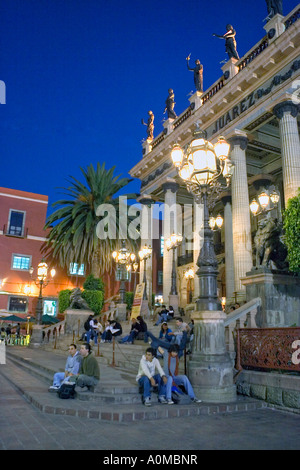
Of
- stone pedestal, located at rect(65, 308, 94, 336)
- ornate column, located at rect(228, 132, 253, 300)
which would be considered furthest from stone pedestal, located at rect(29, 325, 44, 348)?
ornate column, located at rect(228, 132, 253, 300)

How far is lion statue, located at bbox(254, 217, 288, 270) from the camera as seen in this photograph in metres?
11.7

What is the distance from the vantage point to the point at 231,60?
1872 cm

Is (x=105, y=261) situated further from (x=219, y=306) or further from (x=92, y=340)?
(x=219, y=306)

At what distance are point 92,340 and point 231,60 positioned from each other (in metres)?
15.4

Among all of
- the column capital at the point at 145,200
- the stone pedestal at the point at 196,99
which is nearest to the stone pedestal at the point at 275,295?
the stone pedestal at the point at 196,99

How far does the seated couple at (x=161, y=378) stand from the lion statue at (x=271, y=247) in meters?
5.18

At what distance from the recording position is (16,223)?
31969 mm

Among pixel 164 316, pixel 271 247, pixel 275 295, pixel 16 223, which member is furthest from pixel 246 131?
pixel 16 223

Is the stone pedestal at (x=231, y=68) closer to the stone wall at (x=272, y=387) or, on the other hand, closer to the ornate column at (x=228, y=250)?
the ornate column at (x=228, y=250)

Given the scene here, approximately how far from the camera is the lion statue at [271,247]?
11.7 m

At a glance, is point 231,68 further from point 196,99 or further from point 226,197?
point 226,197

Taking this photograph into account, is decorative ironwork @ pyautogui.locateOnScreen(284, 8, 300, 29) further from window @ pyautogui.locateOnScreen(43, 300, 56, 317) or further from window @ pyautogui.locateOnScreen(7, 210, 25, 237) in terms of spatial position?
window @ pyautogui.locateOnScreen(43, 300, 56, 317)

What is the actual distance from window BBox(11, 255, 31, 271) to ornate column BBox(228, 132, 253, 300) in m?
20.5

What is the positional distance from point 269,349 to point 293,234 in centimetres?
370
